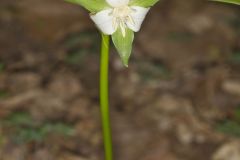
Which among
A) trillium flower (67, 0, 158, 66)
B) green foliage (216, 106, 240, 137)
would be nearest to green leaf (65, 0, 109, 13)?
trillium flower (67, 0, 158, 66)

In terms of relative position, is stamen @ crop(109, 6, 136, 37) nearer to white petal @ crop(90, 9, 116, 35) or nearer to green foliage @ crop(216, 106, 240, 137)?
white petal @ crop(90, 9, 116, 35)

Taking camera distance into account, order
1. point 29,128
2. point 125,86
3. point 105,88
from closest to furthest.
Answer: point 105,88 < point 29,128 < point 125,86

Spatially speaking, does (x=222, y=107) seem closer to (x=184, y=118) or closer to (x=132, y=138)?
(x=184, y=118)

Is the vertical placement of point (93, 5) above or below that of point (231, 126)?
above

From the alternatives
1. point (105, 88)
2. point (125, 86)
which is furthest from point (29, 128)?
point (105, 88)

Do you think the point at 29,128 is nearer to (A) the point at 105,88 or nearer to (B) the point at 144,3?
(A) the point at 105,88

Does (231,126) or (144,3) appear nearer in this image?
(144,3)

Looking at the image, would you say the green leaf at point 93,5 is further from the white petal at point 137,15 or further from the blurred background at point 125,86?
the blurred background at point 125,86
